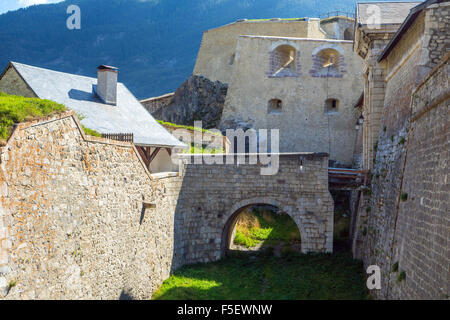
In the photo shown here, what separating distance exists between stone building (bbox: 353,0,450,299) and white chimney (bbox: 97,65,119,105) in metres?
7.70

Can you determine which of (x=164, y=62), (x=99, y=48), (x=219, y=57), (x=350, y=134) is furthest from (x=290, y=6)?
(x=350, y=134)

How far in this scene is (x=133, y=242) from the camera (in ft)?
32.7

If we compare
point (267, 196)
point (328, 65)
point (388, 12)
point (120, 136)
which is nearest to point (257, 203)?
point (267, 196)

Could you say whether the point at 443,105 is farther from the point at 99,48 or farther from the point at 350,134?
the point at 99,48

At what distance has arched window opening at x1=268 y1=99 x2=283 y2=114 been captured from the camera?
24.2 m

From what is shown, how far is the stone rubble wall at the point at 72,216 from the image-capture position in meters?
5.96

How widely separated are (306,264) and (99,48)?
85.5m

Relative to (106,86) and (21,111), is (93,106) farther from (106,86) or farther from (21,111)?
(21,111)

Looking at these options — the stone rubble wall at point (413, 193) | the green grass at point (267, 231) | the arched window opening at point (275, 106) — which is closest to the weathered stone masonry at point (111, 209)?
the green grass at point (267, 231)

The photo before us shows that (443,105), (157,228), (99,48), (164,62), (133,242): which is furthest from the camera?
(99,48)

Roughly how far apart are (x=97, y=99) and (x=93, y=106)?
0.80 meters

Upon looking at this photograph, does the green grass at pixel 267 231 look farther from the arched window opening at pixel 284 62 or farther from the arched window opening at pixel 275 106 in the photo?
the arched window opening at pixel 284 62

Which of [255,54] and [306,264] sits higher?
[255,54]

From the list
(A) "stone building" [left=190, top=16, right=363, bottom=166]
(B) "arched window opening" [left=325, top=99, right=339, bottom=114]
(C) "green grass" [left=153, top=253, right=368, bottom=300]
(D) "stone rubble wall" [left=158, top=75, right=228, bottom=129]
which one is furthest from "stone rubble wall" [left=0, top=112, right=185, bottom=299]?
(D) "stone rubble wall" [left=158, top=75, right=228, bottom=129]
